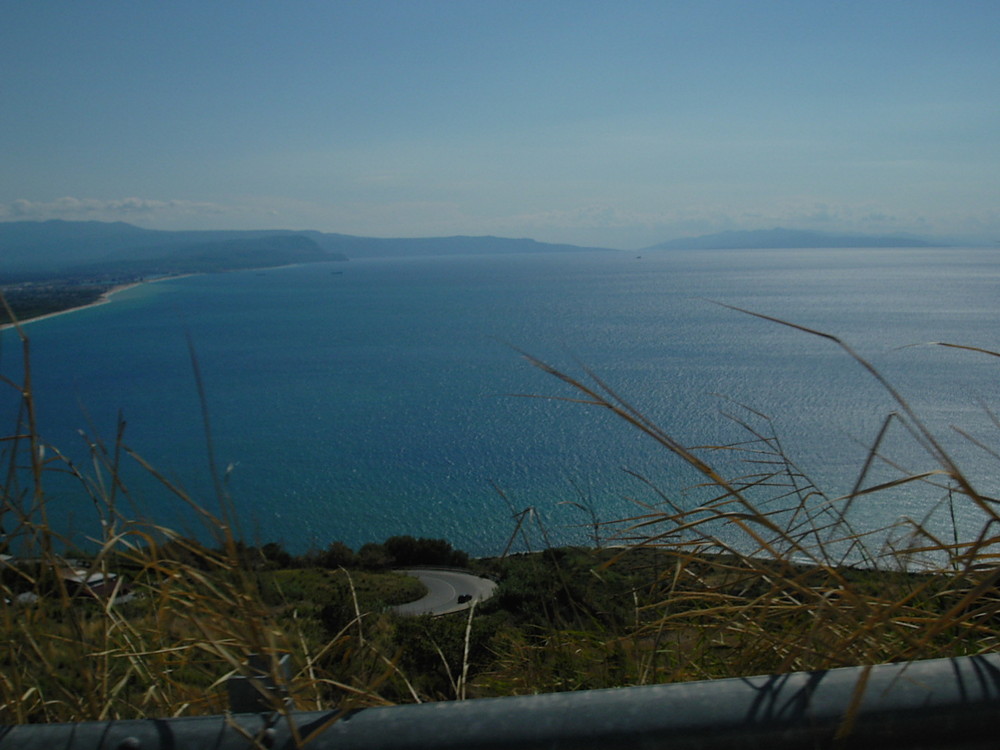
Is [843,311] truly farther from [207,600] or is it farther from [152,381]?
[207,600]

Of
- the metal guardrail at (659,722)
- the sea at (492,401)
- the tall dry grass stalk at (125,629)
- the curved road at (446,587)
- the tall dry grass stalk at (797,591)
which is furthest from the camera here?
the sea at (492,401)

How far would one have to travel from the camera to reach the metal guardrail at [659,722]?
802 millimetres

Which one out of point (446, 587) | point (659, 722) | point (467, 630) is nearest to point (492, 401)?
point (446, 587)

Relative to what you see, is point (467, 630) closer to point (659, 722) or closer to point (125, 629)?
point (125, 629)

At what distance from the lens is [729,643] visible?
160cm

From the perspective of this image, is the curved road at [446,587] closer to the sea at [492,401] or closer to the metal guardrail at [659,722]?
the sea at [492,401]

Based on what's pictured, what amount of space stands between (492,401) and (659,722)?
4634 centimetres

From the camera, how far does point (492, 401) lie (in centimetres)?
4712

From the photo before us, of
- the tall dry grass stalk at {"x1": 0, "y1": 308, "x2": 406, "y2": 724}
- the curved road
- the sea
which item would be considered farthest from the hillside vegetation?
the curved road

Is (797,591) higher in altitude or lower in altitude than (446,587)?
higher

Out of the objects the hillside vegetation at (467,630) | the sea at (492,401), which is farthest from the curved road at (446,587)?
the hillside vegetation at (467,630)

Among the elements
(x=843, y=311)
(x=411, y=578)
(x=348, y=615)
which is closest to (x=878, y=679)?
(x=348, y=615)

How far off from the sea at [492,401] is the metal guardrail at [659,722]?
507mm

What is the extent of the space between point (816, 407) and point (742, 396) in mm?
3961
